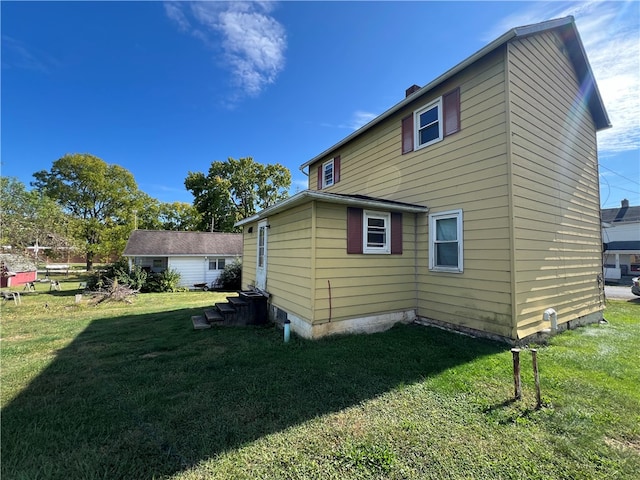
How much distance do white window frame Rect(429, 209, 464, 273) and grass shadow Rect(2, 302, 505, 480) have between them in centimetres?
142

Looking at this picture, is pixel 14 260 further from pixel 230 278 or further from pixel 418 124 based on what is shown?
pixel 418 124

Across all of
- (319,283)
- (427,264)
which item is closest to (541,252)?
(427,264)

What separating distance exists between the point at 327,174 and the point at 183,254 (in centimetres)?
1296

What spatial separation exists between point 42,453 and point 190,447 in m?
1.29

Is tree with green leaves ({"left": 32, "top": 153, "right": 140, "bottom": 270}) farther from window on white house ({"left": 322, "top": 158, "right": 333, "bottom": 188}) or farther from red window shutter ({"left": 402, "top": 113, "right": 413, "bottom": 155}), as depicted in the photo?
red window shutter ({"left": 402, "top": 113, "right": 413, "bottom": 155})

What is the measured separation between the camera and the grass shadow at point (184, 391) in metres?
2.41

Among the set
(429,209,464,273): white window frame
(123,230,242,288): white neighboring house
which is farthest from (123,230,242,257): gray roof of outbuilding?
(429,209,464,273): white window frame

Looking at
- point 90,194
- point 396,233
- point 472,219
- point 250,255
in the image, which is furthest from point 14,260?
point 90,194

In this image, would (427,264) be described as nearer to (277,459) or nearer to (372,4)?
(277,459)

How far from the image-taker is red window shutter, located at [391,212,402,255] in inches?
260

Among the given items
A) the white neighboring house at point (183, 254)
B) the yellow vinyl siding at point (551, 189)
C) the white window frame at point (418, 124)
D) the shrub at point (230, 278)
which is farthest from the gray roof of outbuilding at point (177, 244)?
the yellow vinyl siding at point (551, 189)

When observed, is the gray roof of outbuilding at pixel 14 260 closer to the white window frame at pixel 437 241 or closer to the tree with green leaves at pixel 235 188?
the white window frame at pixel 437 241

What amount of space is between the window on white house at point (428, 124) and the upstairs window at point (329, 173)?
397 cm

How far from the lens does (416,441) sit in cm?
257
